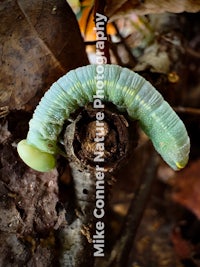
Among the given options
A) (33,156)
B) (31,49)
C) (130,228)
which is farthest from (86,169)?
(130,228)

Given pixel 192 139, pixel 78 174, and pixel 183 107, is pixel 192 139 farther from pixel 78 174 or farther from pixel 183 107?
pixel 78 174

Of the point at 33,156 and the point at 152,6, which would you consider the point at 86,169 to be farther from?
the point at 152,6

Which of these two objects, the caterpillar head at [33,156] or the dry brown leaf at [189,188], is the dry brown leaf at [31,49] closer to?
the caterpillar head at [33,156]

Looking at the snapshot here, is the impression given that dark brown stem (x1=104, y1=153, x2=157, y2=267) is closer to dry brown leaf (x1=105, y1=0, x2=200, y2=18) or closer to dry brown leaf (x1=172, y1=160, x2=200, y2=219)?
dry brown leaf (x1=172, y1=160, x2=200, y2=219)

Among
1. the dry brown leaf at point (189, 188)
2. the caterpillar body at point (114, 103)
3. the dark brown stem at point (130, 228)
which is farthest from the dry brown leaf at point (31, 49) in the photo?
the dry brown leaf at point (189, 188)

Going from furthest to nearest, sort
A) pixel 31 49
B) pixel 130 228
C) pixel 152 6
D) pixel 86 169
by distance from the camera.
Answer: pixel 130 228 < pixel 152 6 < pixel 31 49 < pixel 86 169

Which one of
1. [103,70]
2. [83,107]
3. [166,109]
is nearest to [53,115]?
[83,107]
